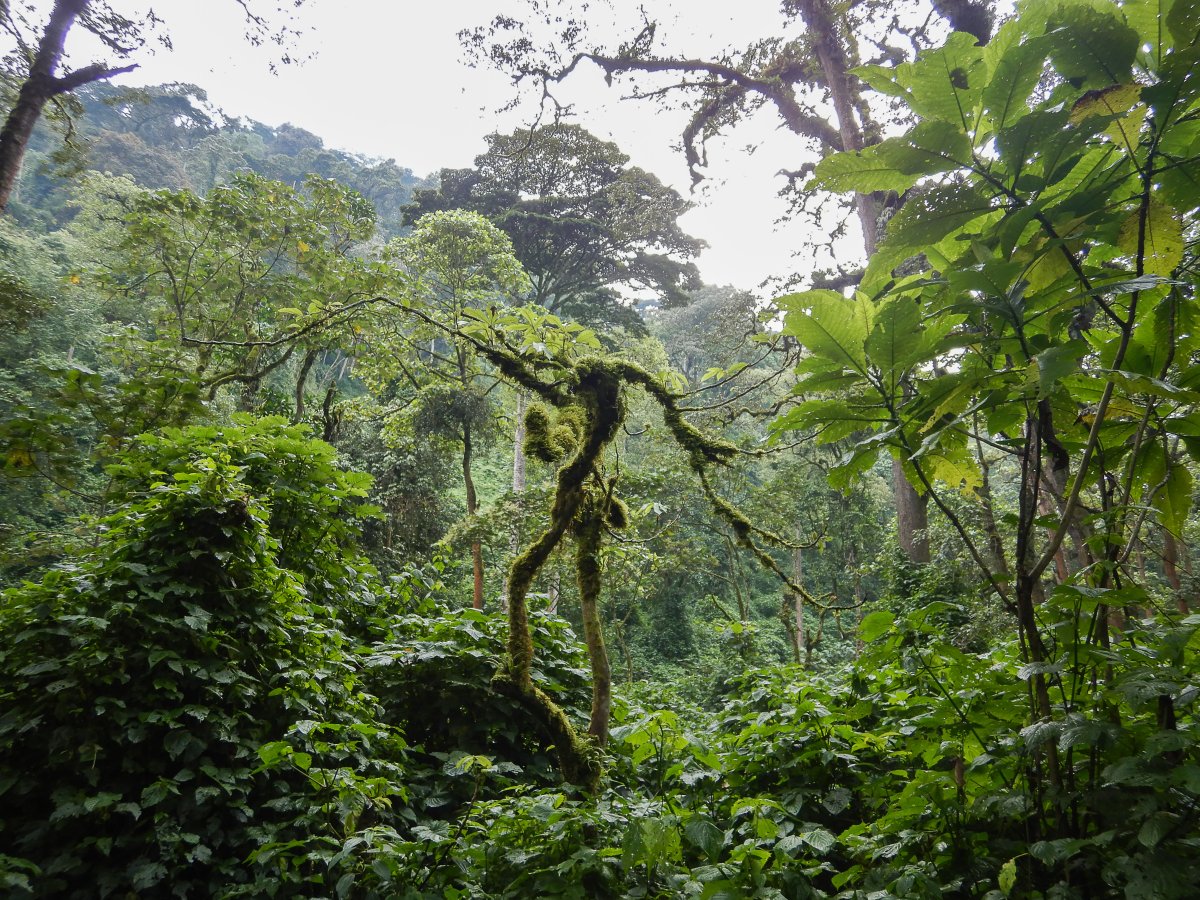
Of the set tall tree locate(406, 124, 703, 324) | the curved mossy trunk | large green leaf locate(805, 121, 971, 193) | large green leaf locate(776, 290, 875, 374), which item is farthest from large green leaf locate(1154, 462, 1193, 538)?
tall tree locate(406, 124, 703, 324)

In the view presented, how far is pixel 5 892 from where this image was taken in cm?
170

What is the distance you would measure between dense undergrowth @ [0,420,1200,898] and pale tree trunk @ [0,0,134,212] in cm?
296

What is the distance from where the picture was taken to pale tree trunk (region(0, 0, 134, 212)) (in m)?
4.11

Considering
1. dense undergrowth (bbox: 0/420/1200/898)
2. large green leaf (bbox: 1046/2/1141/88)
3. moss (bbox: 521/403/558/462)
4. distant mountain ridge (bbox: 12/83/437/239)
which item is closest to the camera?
large green leaf (bbox: 1046/2/1141/88)

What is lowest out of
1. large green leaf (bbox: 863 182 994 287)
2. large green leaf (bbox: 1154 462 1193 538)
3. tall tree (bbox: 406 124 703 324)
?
large green leaf (bbox: 1154 462 1193 538)

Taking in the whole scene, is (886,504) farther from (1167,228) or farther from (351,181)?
(351,181)

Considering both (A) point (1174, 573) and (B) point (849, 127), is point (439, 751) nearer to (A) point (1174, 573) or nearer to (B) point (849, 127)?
(A) point (1174, 573)

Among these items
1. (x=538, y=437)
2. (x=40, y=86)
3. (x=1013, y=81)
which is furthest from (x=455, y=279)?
(x=1013, y=81)

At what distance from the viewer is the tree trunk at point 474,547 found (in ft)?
25.5

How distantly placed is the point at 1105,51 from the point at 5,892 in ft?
10.2

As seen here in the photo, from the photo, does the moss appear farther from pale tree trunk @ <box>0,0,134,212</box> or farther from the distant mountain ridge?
the distant mountain ridge

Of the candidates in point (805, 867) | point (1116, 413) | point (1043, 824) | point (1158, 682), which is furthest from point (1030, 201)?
point (805, 867)

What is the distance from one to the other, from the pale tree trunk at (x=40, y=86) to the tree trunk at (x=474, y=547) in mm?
4853

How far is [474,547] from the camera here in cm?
809
